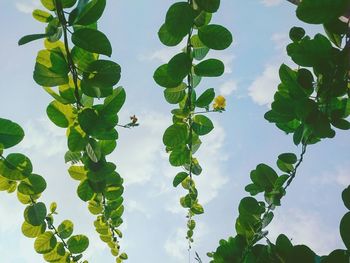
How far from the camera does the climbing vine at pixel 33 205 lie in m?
1.25

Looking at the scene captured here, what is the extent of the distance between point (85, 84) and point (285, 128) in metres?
0.83

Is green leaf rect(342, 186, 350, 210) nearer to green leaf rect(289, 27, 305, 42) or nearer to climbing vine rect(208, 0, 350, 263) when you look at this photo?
climbing vine rect(208, 0, 350, 263)

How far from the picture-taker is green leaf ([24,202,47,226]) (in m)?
1.65

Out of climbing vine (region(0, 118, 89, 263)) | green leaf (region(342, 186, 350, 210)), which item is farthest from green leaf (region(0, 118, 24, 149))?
green leaf (region(342, 186, 350, 210))

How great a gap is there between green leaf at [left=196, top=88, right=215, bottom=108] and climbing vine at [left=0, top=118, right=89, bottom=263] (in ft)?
2.63

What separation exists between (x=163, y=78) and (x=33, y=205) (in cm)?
88

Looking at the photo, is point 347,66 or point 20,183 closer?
point 347,66

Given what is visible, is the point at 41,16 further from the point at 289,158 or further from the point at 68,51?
the point at 289,158

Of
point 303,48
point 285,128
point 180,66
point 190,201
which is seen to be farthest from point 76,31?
point 190,201

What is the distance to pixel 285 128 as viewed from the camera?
1521 mm

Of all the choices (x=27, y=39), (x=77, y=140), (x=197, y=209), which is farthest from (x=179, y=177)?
(x=27, y=39)

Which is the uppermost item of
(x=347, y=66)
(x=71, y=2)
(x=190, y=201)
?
(x=71, y=2)

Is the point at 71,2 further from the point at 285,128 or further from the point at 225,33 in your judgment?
the point at 285,128

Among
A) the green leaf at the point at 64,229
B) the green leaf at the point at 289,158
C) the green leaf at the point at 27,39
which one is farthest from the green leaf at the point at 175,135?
the green leaf at the point at 64,229
